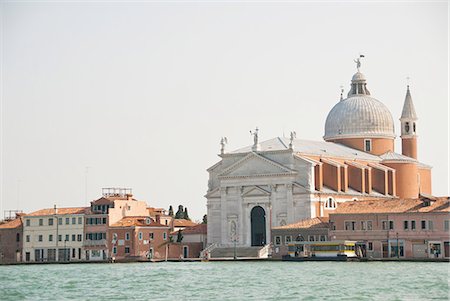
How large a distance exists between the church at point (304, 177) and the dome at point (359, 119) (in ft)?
0.24

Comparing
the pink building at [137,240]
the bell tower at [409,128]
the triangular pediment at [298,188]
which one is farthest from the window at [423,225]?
the bell tower at [409,128]

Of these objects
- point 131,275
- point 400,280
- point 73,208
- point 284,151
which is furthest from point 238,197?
point 400,280

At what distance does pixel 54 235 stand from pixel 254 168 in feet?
49.4

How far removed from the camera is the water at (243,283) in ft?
151

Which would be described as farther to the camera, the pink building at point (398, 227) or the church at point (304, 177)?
the church at point (304, 177)

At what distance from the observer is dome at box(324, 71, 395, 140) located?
94.6 meters

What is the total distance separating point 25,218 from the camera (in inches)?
3551

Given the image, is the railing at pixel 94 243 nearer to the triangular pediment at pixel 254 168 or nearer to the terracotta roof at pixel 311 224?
the triangular pediment at pixel 254 168

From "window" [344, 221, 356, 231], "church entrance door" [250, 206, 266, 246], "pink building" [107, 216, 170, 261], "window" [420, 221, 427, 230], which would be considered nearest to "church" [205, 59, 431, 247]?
"church entrance door" [250, 206, 266, 246]

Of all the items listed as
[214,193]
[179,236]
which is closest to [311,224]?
[214,193]

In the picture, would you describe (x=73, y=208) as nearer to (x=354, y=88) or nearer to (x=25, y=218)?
(x=25, y=218)

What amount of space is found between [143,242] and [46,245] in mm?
7912

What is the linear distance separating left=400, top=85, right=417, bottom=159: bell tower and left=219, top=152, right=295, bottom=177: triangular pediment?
51.7 ft

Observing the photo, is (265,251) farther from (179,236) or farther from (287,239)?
(179,236)
